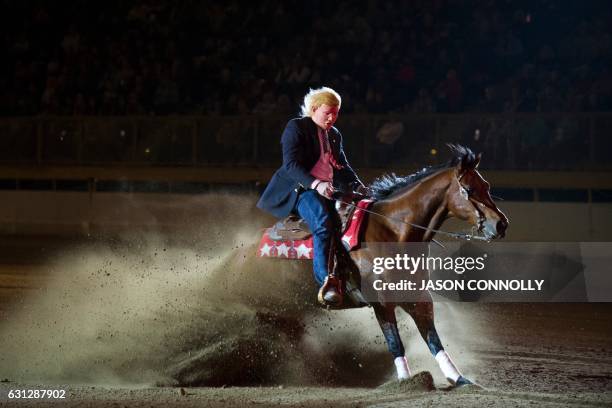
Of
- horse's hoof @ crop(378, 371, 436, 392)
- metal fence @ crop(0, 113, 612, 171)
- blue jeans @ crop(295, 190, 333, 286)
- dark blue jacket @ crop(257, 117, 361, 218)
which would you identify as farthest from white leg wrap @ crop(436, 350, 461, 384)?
metal fence @ crop(0, 113, 612, 171)

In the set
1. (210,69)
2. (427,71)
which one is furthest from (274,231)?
Answer: (210,69)

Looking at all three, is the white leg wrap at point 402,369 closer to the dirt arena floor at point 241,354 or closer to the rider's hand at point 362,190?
the dirt arena floor at point 241,354

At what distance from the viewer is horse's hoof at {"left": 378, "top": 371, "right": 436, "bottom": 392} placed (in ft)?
23.9

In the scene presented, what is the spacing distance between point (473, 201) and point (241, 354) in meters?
2.64

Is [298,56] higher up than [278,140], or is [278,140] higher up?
[298,56]

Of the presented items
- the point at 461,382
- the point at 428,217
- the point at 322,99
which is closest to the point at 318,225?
the point at 428,217

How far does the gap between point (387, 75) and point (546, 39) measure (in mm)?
3218

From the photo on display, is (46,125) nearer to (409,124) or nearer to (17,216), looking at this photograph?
(17,216)

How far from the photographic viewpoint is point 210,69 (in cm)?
2080

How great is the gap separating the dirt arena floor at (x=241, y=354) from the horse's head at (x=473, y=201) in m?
1.26

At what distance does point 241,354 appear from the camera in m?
8.53

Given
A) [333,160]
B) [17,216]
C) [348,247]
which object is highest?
[333,160]

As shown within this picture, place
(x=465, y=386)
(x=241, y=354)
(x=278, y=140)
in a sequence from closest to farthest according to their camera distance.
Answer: (x=465, y=386) < (x=241, y=354) < (x=278, y=140)

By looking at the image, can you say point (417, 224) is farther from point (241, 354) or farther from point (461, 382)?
point (241, 354)
